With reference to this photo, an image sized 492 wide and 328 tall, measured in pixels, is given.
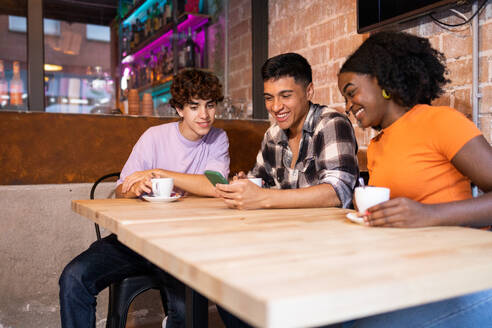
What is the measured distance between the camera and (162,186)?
1.51 metres

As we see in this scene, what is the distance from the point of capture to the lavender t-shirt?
2018mm

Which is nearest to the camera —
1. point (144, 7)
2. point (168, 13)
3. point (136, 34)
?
point (168, 13)

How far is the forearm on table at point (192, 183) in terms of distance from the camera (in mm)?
1739

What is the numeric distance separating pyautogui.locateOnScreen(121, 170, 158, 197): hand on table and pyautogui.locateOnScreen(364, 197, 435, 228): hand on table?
86cm

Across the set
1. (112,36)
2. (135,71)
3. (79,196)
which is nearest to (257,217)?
(79,196)

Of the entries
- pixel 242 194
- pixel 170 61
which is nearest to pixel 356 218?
pixel 242 194

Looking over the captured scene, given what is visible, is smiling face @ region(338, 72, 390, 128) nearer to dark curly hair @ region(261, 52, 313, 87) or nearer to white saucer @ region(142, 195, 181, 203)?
dark curly hair @ region(261, 52, 313, 87)

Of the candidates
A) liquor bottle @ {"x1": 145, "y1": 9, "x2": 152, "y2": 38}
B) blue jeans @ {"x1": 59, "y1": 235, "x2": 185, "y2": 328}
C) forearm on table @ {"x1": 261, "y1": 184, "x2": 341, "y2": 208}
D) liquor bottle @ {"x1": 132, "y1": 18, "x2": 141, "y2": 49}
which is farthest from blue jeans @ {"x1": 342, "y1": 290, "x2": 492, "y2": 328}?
liquor bottle @ {"x1": 132, "y1": 18, "x2": 141, "y2": 49}

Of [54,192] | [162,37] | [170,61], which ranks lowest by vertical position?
[54,192]

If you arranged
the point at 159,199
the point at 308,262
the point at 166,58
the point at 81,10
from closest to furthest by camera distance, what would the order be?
1. the point at 308,262
2. the point at 159,199
3. the point at 166,58
4. the point at 81,10

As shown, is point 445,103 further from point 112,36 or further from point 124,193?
point 112,36

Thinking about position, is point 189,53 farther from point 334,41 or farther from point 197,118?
point 197,118

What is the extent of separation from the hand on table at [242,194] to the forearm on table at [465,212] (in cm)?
50

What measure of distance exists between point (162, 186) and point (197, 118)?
0.62 m
